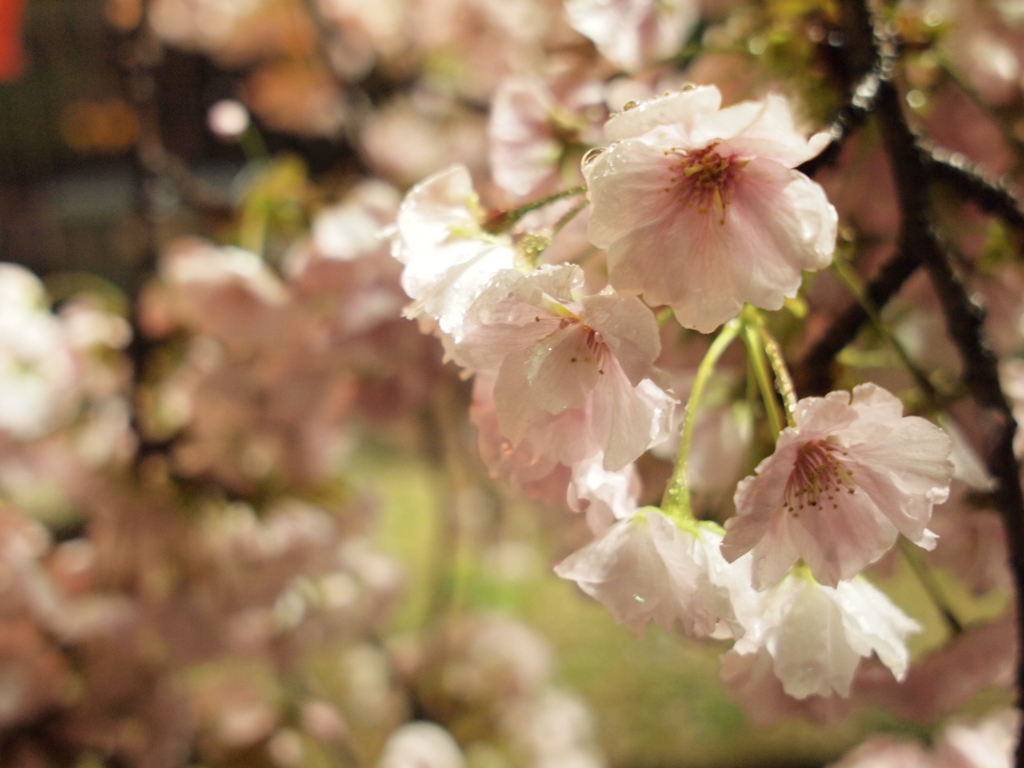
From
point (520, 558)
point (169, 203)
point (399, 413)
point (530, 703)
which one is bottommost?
point (520, 558)

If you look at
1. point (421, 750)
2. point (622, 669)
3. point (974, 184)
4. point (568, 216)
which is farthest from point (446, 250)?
point (622, 669)

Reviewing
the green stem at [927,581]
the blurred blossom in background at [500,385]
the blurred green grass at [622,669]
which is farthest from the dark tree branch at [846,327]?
the blurred green grass at [622,669]

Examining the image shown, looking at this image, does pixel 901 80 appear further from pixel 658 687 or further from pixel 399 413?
pixel 658 687

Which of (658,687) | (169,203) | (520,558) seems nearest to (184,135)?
(169,203)

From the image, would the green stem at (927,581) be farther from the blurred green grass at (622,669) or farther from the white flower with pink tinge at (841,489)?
the blurred green grass at (622,669)

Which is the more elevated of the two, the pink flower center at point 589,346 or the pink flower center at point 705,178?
the pink flower center at point 705,178

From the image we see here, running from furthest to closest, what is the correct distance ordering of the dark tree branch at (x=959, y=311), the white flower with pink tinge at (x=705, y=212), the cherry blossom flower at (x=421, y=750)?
the cherry blossom flower at (x=421, y=750) < the dark tree branch at (x=959, y=311) < the white flower with pink tinge at (x=705, y=212)
